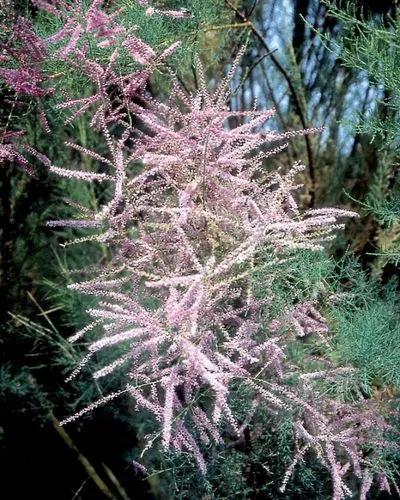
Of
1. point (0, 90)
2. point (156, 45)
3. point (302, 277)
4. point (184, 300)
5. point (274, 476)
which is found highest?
point (156, 45)

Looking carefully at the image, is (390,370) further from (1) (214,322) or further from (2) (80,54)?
(2) (80,54)

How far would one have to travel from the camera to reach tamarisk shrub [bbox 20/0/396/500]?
4.63 ft

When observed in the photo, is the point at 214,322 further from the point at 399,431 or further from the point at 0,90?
the point at 0,90

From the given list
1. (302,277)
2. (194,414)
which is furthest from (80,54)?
(194,414)

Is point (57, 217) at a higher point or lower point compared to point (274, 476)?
higher

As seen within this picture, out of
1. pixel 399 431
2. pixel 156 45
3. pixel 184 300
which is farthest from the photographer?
pixel 156 45

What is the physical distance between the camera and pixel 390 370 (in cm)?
166

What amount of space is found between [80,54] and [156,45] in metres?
0.36

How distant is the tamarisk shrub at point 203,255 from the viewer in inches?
55.6

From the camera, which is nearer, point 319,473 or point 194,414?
point 194,414

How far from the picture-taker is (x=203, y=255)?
1568 millimetres

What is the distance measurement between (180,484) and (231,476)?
6.3 inches

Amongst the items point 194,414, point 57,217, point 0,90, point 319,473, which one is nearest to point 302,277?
point 194,414

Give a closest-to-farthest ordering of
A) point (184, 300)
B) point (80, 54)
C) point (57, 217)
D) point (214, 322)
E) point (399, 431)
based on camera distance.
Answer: point (184, 300), point (214, 322), point (80, 54), point (399, 431), point (57, 217)
